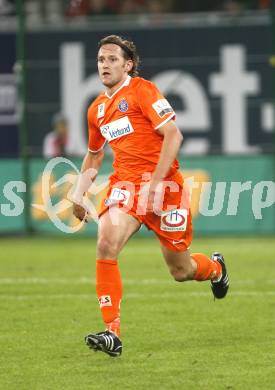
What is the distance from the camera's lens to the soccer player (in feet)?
24.0

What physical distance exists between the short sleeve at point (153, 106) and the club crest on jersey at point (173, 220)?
0.63m

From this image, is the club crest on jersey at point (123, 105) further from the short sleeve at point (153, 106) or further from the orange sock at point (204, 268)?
the orange sock at point (204, 268)

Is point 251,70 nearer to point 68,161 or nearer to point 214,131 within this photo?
point 214,131

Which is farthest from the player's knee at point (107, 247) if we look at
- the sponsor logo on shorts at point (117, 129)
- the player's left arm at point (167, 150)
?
the sponsor logo on shorts at point (117, 129)

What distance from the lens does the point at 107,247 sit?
7.29 meters

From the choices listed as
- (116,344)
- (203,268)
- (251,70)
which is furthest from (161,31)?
(116,344)

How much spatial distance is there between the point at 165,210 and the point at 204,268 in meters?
0.95

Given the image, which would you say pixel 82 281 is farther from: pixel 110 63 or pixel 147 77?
pixel 147 77

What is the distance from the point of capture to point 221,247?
48.3 feet

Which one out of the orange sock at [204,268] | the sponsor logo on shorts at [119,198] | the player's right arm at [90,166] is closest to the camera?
the sponsor logo on shorts at [119,198]

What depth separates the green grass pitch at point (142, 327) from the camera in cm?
666

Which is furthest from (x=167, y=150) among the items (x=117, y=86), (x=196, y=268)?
(x=196, y=268)

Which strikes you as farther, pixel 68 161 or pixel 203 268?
pixel 68 161

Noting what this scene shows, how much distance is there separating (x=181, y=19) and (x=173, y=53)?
22.0 inches
